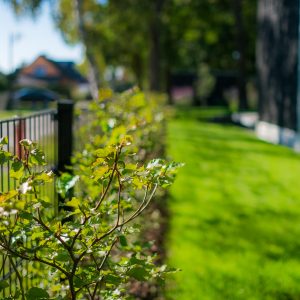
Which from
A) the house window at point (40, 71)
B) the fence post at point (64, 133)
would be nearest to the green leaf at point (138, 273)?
the fence post at point (64, 133)

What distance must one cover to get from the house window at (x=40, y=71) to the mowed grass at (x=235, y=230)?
52.0m

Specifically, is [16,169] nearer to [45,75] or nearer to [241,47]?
A: [241,47]

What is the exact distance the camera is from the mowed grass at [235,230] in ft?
16.2

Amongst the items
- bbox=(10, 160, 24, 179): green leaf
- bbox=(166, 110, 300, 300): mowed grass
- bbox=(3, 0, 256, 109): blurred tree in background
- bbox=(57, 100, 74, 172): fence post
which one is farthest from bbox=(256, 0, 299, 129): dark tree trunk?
bbox=(10, 160, 24, 179): green leaf

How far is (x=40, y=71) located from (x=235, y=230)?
60.8 m

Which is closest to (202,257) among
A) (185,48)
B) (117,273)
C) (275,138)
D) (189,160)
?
(117,273)

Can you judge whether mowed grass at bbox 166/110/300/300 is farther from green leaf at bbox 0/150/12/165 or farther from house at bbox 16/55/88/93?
house at bbox 16/55/88/93

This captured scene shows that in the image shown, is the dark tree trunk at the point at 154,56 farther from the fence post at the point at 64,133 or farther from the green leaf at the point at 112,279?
the green leaf at the point at 112,279

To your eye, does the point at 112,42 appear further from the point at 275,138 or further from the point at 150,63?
the point at 275,138

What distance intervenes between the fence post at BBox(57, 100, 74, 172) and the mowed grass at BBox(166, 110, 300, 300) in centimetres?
164

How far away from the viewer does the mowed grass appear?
16.2ft

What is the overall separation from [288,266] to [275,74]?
12.7m

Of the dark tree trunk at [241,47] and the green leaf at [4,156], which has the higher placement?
the dark tree trunk at [241,47]

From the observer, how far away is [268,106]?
1817 cm
